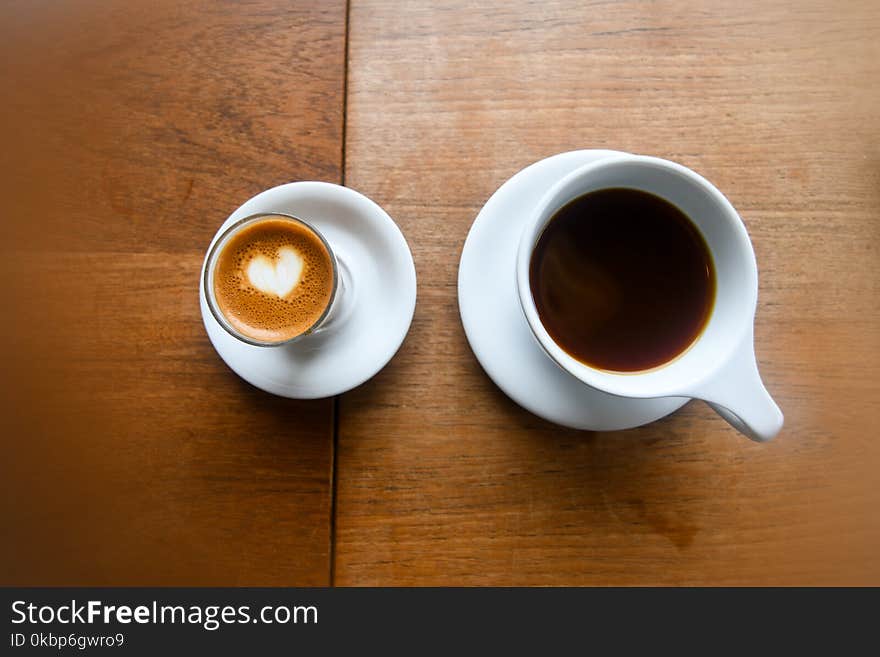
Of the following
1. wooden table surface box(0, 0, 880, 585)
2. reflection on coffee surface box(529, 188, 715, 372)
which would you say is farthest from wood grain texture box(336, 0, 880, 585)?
reflection on coffee surface box(529, 188, 715, 372)

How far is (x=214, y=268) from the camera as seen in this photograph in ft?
2.46

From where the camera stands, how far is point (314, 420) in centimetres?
85

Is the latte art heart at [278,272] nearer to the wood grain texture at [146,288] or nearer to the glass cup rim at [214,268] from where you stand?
the glass cup rim at [214,268]

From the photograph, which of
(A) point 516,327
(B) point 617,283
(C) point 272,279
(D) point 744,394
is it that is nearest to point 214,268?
(C) point 272,279

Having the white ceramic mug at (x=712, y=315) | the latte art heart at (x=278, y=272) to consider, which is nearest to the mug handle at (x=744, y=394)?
the white ceramic mug at (x=712, y=315)

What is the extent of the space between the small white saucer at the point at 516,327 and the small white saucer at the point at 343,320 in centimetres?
8

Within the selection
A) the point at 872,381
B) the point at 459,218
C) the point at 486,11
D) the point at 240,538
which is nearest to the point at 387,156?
the point at 459,218

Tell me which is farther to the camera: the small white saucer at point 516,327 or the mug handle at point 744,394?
the small white saucer at point 516,327

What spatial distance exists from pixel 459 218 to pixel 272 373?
0.32 metres

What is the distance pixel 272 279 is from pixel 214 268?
0.07 meters

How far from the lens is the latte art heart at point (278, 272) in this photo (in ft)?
2.51

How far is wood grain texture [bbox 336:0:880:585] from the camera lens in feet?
2.79

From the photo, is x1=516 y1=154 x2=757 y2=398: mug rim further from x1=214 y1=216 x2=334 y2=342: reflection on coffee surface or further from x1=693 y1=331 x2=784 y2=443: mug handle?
x1=214 y1=216 x2=334 y2=342: reflection on coffee surface

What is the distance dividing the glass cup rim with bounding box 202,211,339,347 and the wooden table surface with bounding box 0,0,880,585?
0.14 m
